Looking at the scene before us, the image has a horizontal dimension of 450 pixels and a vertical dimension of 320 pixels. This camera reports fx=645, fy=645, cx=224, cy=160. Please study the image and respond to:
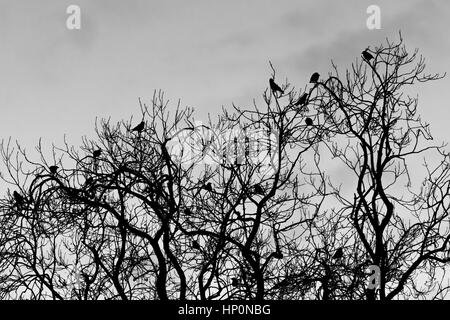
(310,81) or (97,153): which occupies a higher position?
(310,81)

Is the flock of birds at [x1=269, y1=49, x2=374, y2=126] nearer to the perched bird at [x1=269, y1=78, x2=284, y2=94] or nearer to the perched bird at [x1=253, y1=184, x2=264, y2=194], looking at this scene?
the perched bird at [x1=269, y1=78, x2=284, y2=94]

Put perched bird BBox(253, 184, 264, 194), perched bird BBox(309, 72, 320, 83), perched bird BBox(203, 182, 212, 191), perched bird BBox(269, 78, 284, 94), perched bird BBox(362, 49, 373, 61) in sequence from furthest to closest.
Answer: perched bird BBox(362, 49, 373, 61), perched bird BBox(309, 72, 320, 83), perched bird BBox(269, 78, 284, 94), perched bird BBox(253, 184, 264, 194), perched bird BBox(203, 182, 212, 191)

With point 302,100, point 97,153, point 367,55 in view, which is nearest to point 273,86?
point 302,100

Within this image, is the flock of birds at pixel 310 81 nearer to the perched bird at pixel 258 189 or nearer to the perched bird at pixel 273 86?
the perched bird at pixel 273 86

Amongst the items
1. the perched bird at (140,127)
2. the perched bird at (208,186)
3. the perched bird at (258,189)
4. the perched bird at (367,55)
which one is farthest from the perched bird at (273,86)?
the perched bird at (140,127)

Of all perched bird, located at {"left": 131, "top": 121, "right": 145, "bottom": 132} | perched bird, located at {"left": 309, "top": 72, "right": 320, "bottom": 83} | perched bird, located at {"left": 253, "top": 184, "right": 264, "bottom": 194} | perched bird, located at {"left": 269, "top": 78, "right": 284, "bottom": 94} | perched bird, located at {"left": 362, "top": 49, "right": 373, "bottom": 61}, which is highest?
perched bird, located at {"left": 362, "top": 49, "right": 373, "bottom": 61}

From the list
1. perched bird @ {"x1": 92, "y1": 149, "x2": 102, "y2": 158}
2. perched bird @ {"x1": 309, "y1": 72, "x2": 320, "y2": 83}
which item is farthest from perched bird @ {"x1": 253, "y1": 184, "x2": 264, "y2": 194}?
perched bird @ {"x1": 92, "y1": 149, "x2": 102, "y2": 158}

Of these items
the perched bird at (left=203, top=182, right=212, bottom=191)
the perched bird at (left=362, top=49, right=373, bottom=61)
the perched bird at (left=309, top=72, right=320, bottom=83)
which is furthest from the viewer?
the perched bird at (left=362, top=49, right=373, bottom=61)

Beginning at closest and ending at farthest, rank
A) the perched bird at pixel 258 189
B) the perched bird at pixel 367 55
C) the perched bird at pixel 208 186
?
the perched bird at pixel 208 186 < the perched bird at pixel 258 189 < the perched bird at pixel 367 55

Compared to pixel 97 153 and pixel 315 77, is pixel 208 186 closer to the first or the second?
pixel 97 153

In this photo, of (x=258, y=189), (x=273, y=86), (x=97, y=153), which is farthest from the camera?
(x=273, y=86)

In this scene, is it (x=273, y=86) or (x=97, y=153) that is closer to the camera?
(x=97, y=153)
